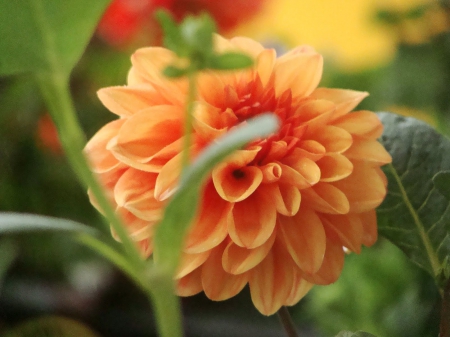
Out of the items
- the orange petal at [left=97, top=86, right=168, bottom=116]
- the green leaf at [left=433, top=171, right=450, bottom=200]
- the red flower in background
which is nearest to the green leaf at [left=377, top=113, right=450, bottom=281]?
the green leaf at [left=433, top=171, right=450, bottom=200]

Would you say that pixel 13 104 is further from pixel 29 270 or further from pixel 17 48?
pixel 17 48

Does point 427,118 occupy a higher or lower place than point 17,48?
lower

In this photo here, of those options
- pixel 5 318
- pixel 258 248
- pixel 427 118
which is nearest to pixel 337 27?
pixel 427 118

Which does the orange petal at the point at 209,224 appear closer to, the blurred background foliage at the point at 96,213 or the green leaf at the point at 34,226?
the green leaf at the point at 34,226

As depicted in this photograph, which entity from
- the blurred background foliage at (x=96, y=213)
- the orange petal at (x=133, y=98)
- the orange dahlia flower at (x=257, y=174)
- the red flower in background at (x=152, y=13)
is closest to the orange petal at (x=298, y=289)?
the orange dahlia flower at (x=257, y=174)

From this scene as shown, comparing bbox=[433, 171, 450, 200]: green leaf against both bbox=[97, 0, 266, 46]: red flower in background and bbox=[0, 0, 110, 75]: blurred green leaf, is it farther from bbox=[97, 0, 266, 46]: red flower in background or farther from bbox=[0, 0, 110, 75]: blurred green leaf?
bbox=[97, 0, 266, 46]: red flower in background
